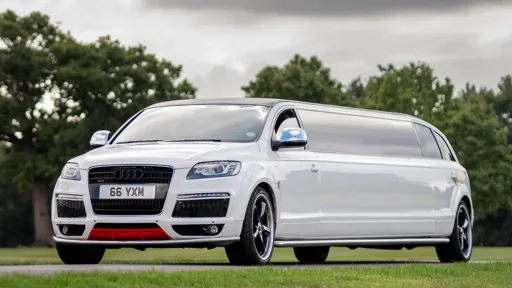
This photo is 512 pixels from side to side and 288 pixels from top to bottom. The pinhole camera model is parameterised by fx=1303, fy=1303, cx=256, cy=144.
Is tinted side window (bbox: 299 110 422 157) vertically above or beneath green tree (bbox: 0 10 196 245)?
above

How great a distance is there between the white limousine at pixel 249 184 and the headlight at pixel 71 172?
0.02 meters

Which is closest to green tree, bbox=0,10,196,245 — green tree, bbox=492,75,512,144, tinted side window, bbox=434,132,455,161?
green tree, bbox=492,75,512,144

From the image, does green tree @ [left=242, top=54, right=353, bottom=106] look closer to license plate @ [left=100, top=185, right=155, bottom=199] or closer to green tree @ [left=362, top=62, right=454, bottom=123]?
green tree @ [left=362, top=62, right=454, bottom=123]

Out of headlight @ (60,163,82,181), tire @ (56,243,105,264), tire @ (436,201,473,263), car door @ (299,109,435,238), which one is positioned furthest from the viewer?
tire @ (436,201,473,263)

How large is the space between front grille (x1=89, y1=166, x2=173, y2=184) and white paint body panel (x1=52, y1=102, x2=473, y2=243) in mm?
65

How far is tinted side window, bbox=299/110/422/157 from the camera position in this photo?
1532cm

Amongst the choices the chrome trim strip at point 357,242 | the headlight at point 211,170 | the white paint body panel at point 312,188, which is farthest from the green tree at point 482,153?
the headlight at point 211,170

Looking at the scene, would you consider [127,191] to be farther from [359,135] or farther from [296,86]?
[296,86]

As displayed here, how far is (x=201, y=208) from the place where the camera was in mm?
13094

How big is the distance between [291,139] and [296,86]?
66165 millimetres

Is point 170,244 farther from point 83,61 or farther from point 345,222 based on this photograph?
point 83,61

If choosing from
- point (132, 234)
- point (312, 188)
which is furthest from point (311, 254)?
point (132, 234)

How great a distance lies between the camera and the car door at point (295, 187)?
14.1m

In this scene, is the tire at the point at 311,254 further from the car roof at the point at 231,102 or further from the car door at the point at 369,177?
the car roof at the point at 231,102
